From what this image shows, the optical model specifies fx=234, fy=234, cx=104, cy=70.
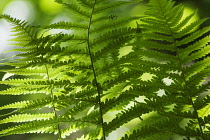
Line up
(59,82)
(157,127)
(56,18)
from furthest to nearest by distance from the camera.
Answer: (56,18), (59,82), (157,127)

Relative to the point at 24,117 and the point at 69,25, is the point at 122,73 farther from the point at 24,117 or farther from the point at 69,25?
the point at 24,117

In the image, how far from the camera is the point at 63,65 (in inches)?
27.7

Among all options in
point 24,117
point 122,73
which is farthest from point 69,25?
point 24,117

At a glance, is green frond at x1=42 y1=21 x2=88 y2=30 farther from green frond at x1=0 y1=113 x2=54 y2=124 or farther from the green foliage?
green frond at x1=0 y1=113 x2=54 y2=124

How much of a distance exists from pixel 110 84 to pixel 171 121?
0.66 ft

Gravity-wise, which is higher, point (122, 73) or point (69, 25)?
point (69, 25)

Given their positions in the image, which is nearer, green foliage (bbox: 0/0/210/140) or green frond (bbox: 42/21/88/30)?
green foliage (bbox: 0/0/210/140)

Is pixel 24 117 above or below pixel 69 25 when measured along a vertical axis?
below

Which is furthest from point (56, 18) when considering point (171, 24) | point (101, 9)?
point (171, 24)

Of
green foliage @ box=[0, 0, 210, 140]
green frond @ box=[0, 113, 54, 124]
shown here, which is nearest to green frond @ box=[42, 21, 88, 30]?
green foliage @ box=[0, 0, 210, 140]

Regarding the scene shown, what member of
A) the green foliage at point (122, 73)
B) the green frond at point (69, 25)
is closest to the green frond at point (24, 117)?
the green foliage at point (122, 73)

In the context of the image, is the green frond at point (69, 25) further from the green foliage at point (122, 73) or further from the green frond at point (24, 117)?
the green frond at point (24, 117)

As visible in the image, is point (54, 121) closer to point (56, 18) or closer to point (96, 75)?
point (96, 75)

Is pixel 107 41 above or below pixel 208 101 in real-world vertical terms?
above
